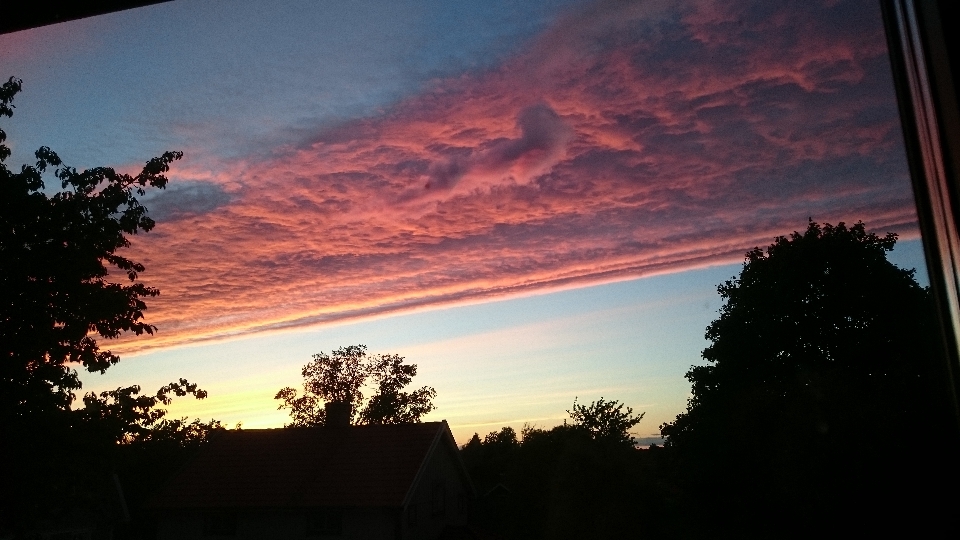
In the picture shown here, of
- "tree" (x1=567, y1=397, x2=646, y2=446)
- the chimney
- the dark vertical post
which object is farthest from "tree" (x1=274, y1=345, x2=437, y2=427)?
the dark vertical post

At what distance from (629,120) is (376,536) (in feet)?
28.6

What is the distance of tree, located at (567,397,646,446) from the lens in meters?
13.3

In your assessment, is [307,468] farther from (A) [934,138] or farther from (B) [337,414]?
(A) [934,138]

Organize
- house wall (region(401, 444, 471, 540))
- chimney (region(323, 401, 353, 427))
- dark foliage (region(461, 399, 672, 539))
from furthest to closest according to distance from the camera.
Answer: chimney (region(323, 401, 353, 427)) < house wall (region(401, 444, 471, 540)) < dark foliage (region(461, 399, 672, 539))

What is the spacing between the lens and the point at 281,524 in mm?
11938

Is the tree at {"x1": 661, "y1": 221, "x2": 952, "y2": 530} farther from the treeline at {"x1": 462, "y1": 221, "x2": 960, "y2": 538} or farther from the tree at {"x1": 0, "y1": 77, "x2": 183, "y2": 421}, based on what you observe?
the tree at {"x1": 0, "y1": 77, "x2": 183, "y2": 421}

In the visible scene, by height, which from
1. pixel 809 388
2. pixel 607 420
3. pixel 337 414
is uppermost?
pixel 337 414

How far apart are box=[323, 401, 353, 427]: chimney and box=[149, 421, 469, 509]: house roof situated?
0.72 metres

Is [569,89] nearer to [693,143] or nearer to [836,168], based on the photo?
[693,143]

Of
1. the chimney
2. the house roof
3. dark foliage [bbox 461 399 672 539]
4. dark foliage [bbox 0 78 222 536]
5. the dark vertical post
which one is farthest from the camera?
the chimney

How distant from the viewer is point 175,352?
25.3 feet

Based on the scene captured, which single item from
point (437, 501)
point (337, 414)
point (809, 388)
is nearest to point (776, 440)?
point (809, 388)

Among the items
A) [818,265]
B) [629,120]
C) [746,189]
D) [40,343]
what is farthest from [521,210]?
[818,265]

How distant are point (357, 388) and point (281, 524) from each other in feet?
26.6
